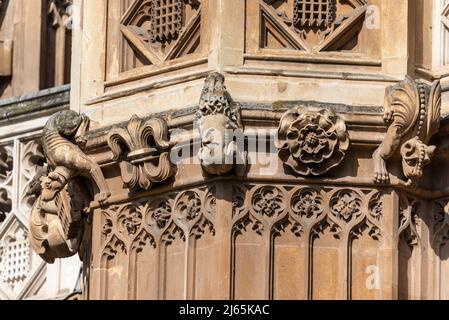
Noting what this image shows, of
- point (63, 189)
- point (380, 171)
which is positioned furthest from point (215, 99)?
point (63, 189)

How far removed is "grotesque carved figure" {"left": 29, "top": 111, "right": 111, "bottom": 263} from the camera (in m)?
25.8

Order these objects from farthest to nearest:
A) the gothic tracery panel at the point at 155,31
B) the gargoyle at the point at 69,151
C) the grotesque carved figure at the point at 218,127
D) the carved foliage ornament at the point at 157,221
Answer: the gargoyle at the point at 69,151 → the gothic tracery panel at the point at 155,31 → the carved foliage ornament at the point at 157,221 → the grotesque carved figure at the point at 218,127

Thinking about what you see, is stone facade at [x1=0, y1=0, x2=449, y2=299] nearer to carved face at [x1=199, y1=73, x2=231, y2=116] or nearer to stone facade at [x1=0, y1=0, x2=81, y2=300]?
carved face at [x1=199, y1=73, x2=231, y2=116]

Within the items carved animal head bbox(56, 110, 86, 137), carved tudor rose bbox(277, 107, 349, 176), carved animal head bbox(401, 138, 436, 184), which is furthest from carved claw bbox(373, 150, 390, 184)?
carved animal head bbox(56, 110, 86, 137)

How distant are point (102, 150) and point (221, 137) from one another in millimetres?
1143

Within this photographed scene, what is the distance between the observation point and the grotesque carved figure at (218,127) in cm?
2489

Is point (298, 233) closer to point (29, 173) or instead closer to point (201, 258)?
point (201, 258)

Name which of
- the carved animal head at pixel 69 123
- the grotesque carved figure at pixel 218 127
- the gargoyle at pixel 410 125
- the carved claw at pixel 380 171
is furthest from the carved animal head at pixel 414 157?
the carved animal head at pixel 69 123

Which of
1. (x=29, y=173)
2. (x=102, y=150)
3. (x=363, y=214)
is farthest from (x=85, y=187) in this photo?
(x=29, y=173)

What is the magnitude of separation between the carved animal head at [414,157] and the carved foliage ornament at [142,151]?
4.98 feet

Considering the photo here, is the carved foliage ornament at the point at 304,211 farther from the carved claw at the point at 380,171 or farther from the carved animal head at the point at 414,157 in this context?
the carved animal head at the point at 414,157

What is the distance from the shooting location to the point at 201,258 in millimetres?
25094

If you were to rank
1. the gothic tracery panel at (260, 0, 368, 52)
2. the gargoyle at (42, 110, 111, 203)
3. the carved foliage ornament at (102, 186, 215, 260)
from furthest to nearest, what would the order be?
the gargoyle at (42, 110, 111, 203) < the gothic tracery panel at (260, 0, 368, 52) < the carved foliage ornament at (102, 186, 215, 260)

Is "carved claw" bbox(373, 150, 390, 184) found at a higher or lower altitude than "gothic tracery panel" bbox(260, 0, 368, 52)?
lower
